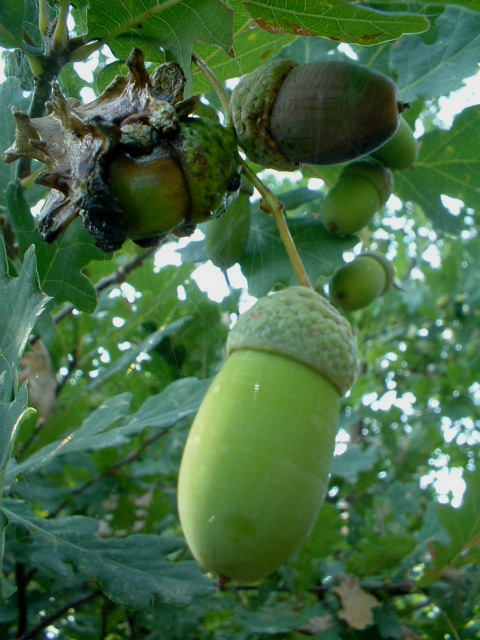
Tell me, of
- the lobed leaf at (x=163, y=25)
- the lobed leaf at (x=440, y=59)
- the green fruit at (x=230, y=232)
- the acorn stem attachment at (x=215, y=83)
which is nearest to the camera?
the lobed leaf at (x=163, y=25)

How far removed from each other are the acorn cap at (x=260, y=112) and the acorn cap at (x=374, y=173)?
0.41 m

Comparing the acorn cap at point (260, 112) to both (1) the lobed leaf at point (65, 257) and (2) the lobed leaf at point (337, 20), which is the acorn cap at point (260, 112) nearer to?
(2) the lobed leaf at point (337, 20)

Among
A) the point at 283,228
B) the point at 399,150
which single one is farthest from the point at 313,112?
the point at 399,150

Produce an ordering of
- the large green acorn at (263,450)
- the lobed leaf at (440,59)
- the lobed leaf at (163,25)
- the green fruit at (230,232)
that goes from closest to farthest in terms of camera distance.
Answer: the large green acorn at (263,450)
the lobed leaf at (163,25)
the green fruit at (230,232)
the lobed leaf at (440,59)

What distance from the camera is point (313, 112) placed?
3.55 feet

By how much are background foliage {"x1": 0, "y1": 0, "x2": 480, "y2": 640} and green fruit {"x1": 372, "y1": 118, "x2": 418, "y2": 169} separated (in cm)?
21

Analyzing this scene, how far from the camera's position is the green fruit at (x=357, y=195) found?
1.57m

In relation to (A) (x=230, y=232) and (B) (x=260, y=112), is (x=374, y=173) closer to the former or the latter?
(A) (x=230, y=232)

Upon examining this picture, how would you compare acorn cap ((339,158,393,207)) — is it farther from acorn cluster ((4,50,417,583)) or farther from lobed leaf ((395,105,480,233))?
acorn cluster ((4,50,417,583))

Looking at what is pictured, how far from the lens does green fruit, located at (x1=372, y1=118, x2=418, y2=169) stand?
1.59 m

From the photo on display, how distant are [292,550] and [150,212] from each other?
1.68ft

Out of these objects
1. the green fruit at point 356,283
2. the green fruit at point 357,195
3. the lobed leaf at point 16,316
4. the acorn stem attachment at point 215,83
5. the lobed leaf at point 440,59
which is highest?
the acorn stem attachment at point 215,83

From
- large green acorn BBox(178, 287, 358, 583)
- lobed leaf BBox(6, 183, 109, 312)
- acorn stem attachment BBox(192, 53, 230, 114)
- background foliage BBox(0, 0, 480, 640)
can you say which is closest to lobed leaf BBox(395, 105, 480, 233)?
background foliage BBox(0, 0, 480, 640)

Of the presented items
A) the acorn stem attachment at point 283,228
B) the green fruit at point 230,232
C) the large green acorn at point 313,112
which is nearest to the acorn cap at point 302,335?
the acorn stem attachment at point 283,228
